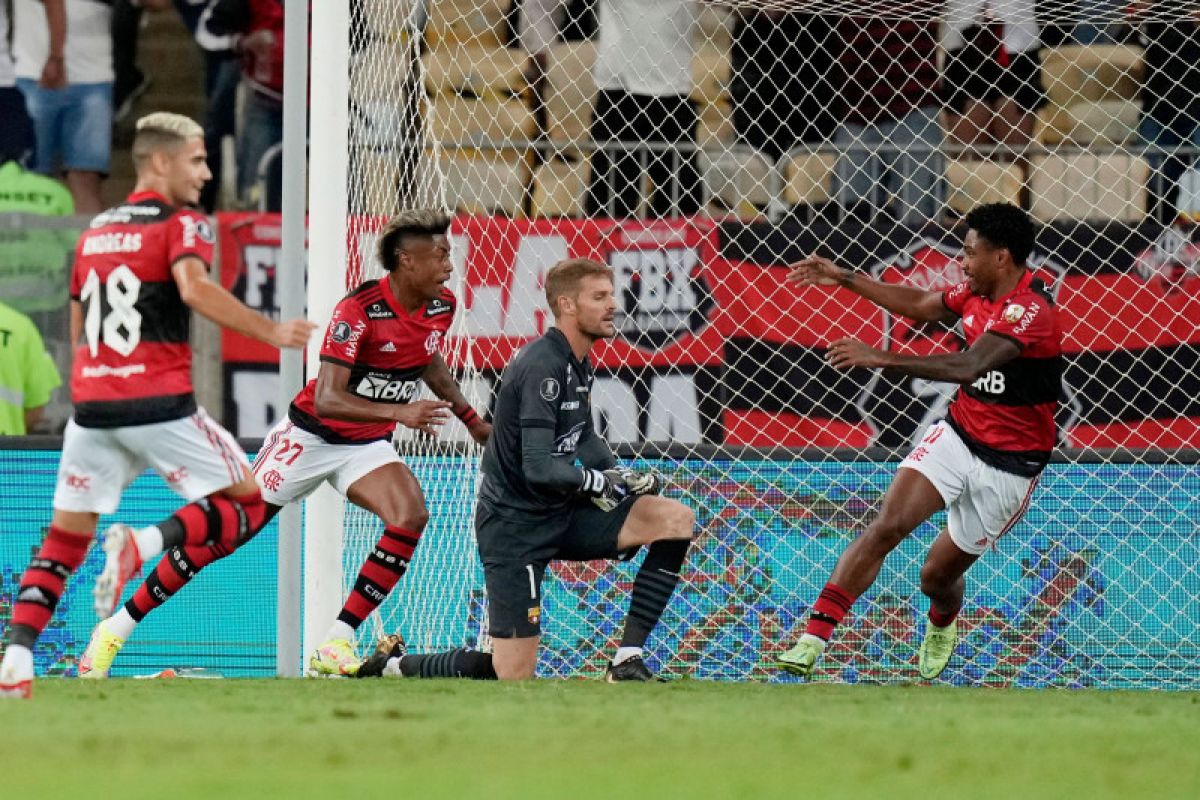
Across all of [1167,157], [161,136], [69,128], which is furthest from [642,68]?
[161,136]

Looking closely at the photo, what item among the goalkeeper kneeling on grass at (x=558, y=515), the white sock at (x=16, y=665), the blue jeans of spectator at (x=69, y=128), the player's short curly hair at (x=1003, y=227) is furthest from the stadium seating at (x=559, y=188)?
the white sock at (x=16, y=665)

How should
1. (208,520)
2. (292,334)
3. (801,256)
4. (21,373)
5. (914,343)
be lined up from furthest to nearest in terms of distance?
(21,373) < (801,256) < (914,343) < (208,520) < (292,334)

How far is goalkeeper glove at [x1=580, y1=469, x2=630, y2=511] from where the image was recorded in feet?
24.7

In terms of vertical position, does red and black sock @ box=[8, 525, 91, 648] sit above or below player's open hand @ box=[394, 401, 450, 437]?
below

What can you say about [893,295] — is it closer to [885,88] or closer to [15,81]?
[885,88]

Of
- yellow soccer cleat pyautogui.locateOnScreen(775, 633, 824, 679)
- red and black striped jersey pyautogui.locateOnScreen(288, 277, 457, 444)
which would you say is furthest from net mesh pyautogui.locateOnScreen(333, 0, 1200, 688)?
yellow soccer cleat pyautogui.locateOnScreen(775, 633, 824, 679)

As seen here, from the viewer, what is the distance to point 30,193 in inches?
480

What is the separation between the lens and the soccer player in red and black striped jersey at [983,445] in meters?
8.12

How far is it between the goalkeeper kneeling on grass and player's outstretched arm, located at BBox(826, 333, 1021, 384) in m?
0.92

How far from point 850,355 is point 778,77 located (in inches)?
178

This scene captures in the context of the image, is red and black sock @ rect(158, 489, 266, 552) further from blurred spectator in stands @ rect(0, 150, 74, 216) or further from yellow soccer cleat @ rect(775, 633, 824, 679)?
blurred spectator in stands @ rect(0, 150, 74, 216)

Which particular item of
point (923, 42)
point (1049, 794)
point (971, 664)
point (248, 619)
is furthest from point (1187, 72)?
point (1049, 794)

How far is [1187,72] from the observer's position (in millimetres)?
11430

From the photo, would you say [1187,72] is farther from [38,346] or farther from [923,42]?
[38,346]
